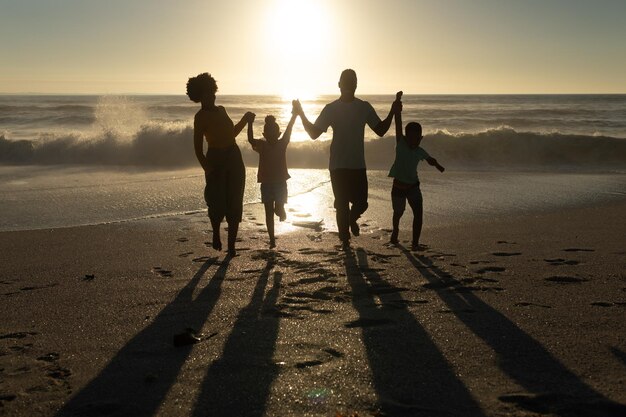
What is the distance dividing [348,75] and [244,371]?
389 cm

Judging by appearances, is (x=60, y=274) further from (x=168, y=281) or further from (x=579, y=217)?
(x=579, y=217)

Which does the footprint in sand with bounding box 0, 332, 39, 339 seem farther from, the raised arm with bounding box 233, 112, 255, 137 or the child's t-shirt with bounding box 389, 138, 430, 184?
the child's t-shirt with bounding box 389, 138, 430, 184

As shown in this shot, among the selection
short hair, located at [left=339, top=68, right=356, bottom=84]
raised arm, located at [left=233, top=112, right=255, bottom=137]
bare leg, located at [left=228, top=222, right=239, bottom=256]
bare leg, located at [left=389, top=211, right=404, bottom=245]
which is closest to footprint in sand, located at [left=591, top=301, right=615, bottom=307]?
bare leg, located at [left=389, top=211, right=404, bottom=245]

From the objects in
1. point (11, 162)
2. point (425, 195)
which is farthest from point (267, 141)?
point (11, 162)

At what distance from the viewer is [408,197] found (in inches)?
286

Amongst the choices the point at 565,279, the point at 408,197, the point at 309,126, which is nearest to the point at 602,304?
the point at 565,279

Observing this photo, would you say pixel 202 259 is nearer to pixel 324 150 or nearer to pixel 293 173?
pixel 293 173

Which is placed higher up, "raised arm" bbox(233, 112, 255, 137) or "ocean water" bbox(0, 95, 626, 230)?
"raised arm" bbox(233, 112, 255, 137)

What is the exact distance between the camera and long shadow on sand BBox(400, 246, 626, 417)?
119 inches

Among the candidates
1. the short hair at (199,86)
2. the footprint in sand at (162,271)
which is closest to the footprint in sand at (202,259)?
the footprint in sand at (162,271)

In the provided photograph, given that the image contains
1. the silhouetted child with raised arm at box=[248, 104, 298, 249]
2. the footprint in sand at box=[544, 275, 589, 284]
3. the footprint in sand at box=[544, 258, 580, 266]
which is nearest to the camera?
the footprint in sand at box=[544, 275, 589, 284]

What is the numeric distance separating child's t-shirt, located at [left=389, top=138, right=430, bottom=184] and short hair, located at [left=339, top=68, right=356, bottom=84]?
2.73ft

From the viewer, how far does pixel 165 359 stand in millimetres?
3777

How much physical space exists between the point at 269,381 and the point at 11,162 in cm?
1831
